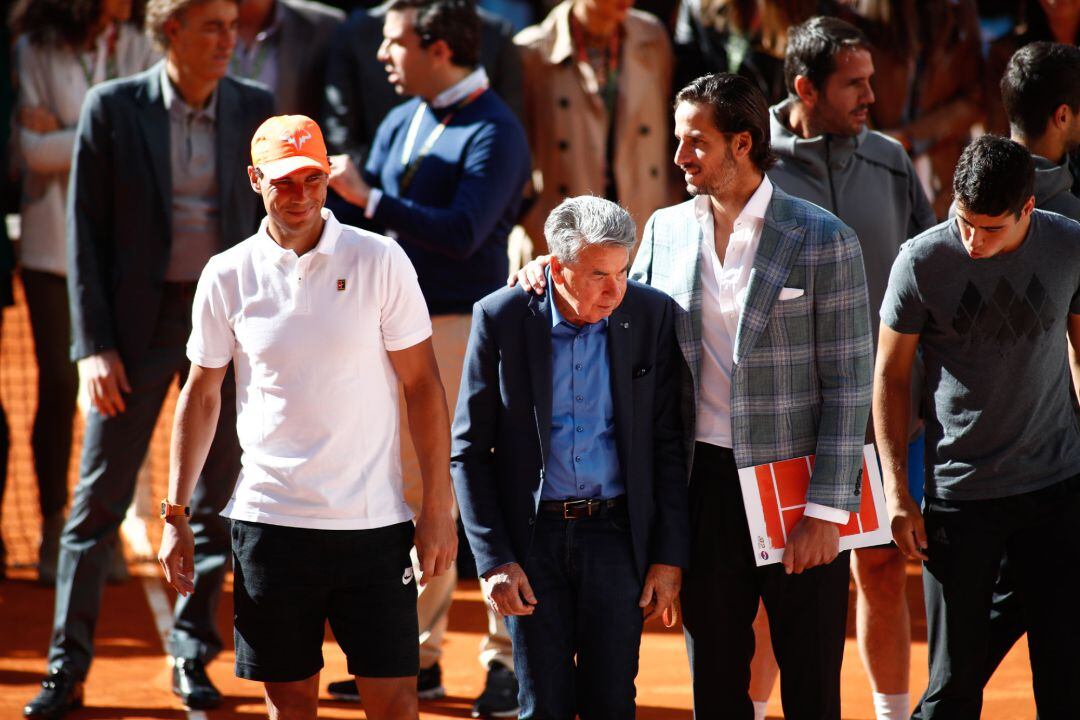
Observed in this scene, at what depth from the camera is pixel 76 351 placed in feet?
17.6

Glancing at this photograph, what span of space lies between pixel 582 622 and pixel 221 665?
8.67 feet

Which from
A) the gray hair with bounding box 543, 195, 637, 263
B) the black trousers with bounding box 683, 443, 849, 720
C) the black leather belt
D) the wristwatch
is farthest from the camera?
the wristwatch

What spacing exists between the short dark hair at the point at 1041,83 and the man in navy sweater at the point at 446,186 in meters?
1.90

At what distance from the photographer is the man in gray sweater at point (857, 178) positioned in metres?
4.79

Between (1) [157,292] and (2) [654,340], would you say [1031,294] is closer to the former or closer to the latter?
(2) [654,340]

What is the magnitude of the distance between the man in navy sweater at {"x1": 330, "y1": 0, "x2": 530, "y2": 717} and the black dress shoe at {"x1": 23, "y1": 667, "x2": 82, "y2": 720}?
4.33 feet

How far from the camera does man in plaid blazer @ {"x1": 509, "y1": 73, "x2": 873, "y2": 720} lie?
155 inches

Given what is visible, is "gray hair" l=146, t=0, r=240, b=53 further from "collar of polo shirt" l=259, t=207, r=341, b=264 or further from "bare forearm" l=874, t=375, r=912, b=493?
"bare forearm" l=874, t=375, r=912, b=493

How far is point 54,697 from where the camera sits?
17.5 ft

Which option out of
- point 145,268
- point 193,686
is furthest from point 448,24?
Result: point 193,686

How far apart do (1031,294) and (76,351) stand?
337 cm

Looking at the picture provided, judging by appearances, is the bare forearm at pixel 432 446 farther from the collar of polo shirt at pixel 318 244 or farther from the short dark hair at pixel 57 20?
the short dark hair at pixel 57 20

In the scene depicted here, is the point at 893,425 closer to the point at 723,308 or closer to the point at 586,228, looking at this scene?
the point at 723,308

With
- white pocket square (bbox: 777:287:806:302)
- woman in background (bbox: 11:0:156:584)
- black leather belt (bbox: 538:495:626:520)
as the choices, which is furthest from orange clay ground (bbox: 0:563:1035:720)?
white pocket square (bbox: 777:287:806:302)
